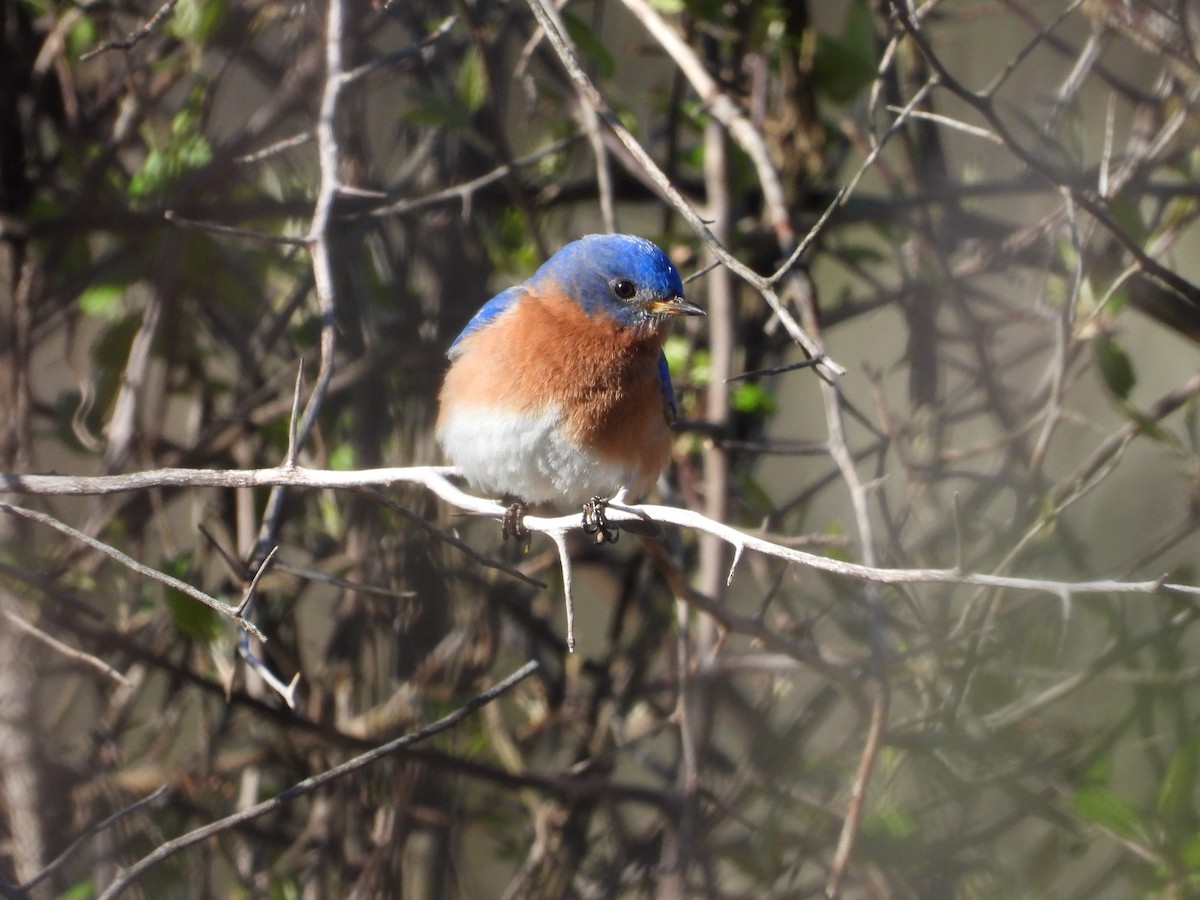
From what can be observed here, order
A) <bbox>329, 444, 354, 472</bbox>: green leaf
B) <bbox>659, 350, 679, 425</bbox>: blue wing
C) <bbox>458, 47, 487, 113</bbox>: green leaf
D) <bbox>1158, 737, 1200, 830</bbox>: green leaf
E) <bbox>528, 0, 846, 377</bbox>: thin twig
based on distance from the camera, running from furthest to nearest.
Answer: <bbox>329, 444, 354, 472</bbox>: green leaf
<bbox>458, 47, 487, 113</bbox>: green leaf
<bbox>659, 350, 679, 425</bbox>: blue wing
<bbox>1158, 737, 1200, 830</bbox>: green leaf
<bbox>528, 0, 846, 377</bbox>: thin twig

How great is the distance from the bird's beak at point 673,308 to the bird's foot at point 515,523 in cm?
68

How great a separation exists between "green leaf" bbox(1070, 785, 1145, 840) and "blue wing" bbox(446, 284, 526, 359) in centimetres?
205

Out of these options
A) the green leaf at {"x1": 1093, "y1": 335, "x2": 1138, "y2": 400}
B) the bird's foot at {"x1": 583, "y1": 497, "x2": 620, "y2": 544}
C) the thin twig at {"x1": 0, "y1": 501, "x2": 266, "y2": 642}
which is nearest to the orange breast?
the bird's foot at {"x1": 583, "y1": 497, "x2": 620, "y2": 544}

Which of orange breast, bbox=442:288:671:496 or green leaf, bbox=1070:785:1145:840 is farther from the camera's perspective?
orange breast, bbox=442:288:671:496

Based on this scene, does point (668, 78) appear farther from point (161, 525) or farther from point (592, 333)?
point (161, 525)

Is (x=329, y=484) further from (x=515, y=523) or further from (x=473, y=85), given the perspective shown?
(x=473, y=85)

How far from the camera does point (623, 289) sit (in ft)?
11.8

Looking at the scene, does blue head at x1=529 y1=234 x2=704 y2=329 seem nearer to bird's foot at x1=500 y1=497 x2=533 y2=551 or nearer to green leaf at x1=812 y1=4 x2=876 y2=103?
bird's foot at x1=500 y1=497 x2=533 y2=551

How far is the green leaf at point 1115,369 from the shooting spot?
11.1 feet

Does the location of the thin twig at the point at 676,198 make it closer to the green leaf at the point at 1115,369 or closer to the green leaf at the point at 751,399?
the green leaf at the point at 1115,369

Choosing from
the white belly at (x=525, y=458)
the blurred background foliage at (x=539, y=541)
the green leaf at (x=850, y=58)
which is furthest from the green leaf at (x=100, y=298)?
the green leaf at (x=850, y=58)

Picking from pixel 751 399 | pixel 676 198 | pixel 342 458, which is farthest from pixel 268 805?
pixel 751 399

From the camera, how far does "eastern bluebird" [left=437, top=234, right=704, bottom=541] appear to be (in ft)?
11.3

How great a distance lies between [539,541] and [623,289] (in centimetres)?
126
